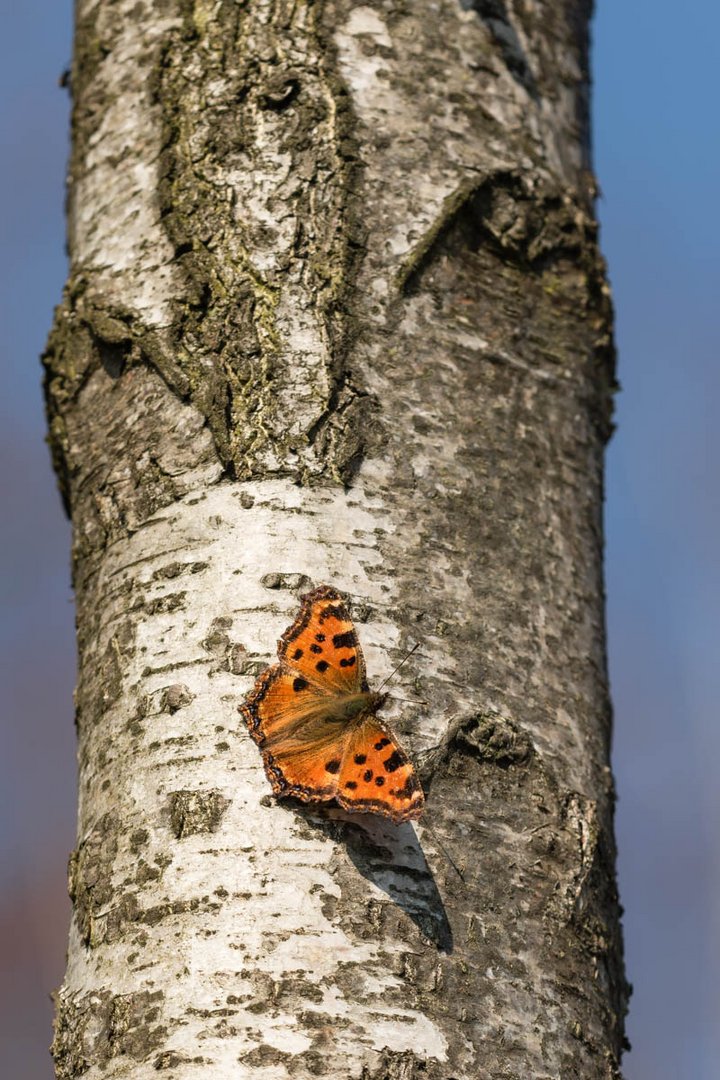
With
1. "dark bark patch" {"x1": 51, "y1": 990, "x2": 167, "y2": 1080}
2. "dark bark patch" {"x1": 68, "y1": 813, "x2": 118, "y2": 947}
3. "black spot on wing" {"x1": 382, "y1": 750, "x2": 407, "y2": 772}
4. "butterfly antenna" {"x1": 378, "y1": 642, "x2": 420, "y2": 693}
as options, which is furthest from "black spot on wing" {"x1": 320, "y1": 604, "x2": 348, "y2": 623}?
"dark bark patch" {"x1": 51, "y1": 990, "x2": 167, "y2": 1080}

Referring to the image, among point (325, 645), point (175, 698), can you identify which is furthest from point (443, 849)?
point (175, 698)

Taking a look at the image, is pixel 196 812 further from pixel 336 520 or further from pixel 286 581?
pixel 336 520

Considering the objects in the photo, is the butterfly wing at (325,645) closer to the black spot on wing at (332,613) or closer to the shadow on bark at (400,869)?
the black spot on wing at (332,613)

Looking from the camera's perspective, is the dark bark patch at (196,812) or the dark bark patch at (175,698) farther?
the dark bark patch at (175,698)

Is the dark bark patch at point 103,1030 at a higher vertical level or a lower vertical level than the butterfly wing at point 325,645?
lower

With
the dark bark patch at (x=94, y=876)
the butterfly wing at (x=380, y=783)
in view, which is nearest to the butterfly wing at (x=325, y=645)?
the butterfly wing at (x=380, y=783)

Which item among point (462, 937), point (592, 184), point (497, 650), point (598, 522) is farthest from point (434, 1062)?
point (592, 184)
